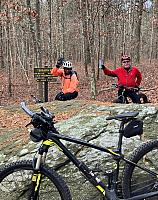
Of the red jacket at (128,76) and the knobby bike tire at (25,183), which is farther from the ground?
the red jacket at (128,76)

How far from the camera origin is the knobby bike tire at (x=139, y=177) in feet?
13.0

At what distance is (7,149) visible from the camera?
18.7ft

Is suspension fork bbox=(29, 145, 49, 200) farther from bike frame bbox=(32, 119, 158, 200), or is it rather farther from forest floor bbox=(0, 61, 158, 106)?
forest floor bbox=(0, 61, 158, 106)

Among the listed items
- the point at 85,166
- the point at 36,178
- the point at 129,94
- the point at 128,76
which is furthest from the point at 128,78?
the point at 36,178

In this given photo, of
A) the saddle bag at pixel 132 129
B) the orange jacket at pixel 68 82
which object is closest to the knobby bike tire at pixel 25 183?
the saddle bag at pixel 132 129

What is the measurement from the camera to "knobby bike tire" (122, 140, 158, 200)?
397 cm

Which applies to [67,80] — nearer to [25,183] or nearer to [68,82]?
[68,82]

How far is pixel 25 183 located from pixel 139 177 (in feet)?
4.63

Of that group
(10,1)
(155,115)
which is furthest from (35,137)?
(10,1)

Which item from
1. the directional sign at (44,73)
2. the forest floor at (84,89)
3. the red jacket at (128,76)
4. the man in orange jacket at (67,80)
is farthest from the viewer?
the forest floor at (84,89)

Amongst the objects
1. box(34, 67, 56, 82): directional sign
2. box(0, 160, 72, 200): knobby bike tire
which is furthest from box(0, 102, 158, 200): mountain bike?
box(34, 67, 56, 82): directional sign

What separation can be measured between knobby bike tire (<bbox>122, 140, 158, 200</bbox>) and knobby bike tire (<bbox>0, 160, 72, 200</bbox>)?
2.51 ft

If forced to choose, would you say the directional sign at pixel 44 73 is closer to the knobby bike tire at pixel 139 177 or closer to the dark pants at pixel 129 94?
the dark pants at pixel 129 94

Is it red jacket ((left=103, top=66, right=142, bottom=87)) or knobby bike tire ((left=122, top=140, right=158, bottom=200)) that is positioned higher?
red jacket ((left=103, top=66, right=142, bottom=87))
